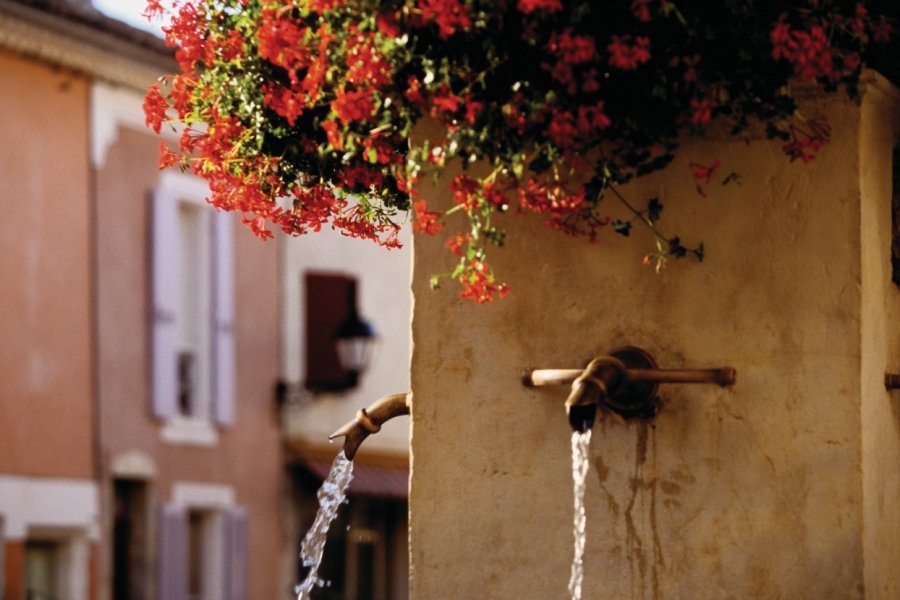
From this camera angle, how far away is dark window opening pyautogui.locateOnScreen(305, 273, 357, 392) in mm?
20219

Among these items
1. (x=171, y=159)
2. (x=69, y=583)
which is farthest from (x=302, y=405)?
(x=171, y=159)

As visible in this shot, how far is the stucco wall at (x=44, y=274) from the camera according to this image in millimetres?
16016

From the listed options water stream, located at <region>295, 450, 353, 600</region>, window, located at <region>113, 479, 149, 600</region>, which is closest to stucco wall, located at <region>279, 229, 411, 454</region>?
window, located at <region>113, 479, 149, 600</region>

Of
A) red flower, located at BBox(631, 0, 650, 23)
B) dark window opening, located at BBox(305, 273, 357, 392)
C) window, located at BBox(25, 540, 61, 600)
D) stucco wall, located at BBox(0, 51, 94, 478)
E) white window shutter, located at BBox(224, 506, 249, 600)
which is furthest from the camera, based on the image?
dark window opening, located at BBox(305, 273, 357, 392)

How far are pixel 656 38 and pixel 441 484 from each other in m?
0.94

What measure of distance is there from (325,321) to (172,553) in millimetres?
3340

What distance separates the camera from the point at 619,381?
3.66m

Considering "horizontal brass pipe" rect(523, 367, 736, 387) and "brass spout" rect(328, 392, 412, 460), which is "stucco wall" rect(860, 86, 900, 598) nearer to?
"horizontal brass pipe" rect(523, 367, 736, 387)

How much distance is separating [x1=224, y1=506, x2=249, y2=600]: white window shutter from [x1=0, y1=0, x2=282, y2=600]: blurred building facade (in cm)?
2

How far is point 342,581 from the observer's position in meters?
21.0

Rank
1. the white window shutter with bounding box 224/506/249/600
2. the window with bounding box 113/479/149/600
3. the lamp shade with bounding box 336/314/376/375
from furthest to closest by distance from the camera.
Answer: the white window shutter with bounding box 224/506/249/600 < the lamp shade with bounding box 336/314/376/375 < the window with bounding box 113/479/149/600

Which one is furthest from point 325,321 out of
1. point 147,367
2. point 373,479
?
point 147,367

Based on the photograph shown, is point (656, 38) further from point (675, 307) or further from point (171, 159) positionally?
point (171, 159)

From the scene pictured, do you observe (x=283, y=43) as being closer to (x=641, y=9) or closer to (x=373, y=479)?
(x=641, y=9)
